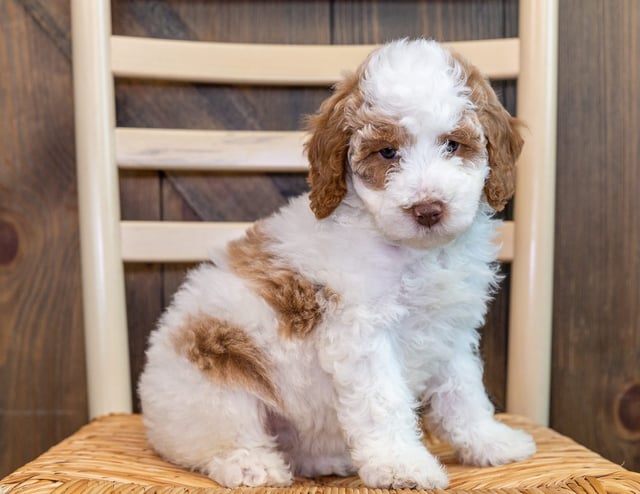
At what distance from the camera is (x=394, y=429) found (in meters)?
1.09

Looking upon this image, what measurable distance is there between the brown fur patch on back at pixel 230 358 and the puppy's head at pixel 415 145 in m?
0.25

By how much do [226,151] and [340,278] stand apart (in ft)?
1.82

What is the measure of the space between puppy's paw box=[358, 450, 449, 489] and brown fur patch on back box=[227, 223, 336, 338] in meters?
0.23

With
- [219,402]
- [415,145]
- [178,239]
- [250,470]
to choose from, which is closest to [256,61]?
[178,239]

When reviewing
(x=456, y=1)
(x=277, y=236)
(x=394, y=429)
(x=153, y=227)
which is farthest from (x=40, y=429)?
(x=456, y=1)

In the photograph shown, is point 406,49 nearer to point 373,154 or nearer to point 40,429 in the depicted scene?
point 373,154

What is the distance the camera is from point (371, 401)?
1092mm

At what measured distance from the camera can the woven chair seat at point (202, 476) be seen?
3.24 ft

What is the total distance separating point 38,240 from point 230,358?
0.82 meters

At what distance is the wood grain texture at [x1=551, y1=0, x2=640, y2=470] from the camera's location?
1702 mm

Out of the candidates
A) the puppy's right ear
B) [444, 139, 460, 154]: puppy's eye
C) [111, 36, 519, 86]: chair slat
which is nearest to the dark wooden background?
[111, 36, 519, 86]: chair slat

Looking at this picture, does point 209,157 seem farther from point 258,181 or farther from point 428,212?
point 428,212

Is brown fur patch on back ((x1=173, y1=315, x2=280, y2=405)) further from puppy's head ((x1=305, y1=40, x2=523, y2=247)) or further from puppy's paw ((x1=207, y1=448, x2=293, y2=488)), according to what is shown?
puppy's head ((x1=305, y1=40, x2=523, y2=247))

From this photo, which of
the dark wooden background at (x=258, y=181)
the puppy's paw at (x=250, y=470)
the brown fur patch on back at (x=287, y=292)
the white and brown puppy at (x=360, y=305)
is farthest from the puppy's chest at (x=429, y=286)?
the dark wooden background at (x=258, y=181)
